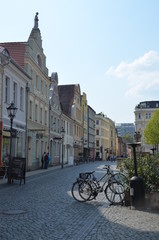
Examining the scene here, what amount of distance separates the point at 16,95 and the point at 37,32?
35.6 ft

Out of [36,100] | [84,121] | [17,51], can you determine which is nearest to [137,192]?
[17,51]

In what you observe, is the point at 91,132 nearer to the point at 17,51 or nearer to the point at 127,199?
the point at 17,51

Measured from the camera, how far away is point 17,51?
32.4 metres

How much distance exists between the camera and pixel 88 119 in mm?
83812

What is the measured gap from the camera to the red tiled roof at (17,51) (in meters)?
31.9

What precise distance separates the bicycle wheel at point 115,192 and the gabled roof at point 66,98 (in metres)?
49.5

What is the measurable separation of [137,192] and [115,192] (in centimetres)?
157

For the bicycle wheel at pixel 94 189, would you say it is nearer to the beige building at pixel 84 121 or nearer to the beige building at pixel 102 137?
the beige building at pixel 84 121

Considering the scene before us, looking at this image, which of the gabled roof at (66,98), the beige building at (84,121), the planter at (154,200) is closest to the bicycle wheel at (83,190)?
the planter at (154,200)

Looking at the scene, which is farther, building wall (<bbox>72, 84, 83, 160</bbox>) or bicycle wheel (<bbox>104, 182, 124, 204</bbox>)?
building wall (<bbox>72, 84, 83, 160</bbox>)

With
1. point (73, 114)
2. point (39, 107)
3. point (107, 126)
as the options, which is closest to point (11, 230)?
point (39, 107)

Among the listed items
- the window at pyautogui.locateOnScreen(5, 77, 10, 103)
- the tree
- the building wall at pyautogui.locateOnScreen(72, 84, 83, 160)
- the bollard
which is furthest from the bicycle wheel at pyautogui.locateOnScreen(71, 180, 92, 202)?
the tree

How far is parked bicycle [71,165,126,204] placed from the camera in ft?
38.4

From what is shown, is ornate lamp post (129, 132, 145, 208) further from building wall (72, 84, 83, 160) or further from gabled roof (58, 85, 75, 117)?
building wall (72, 84, 83, 160)
